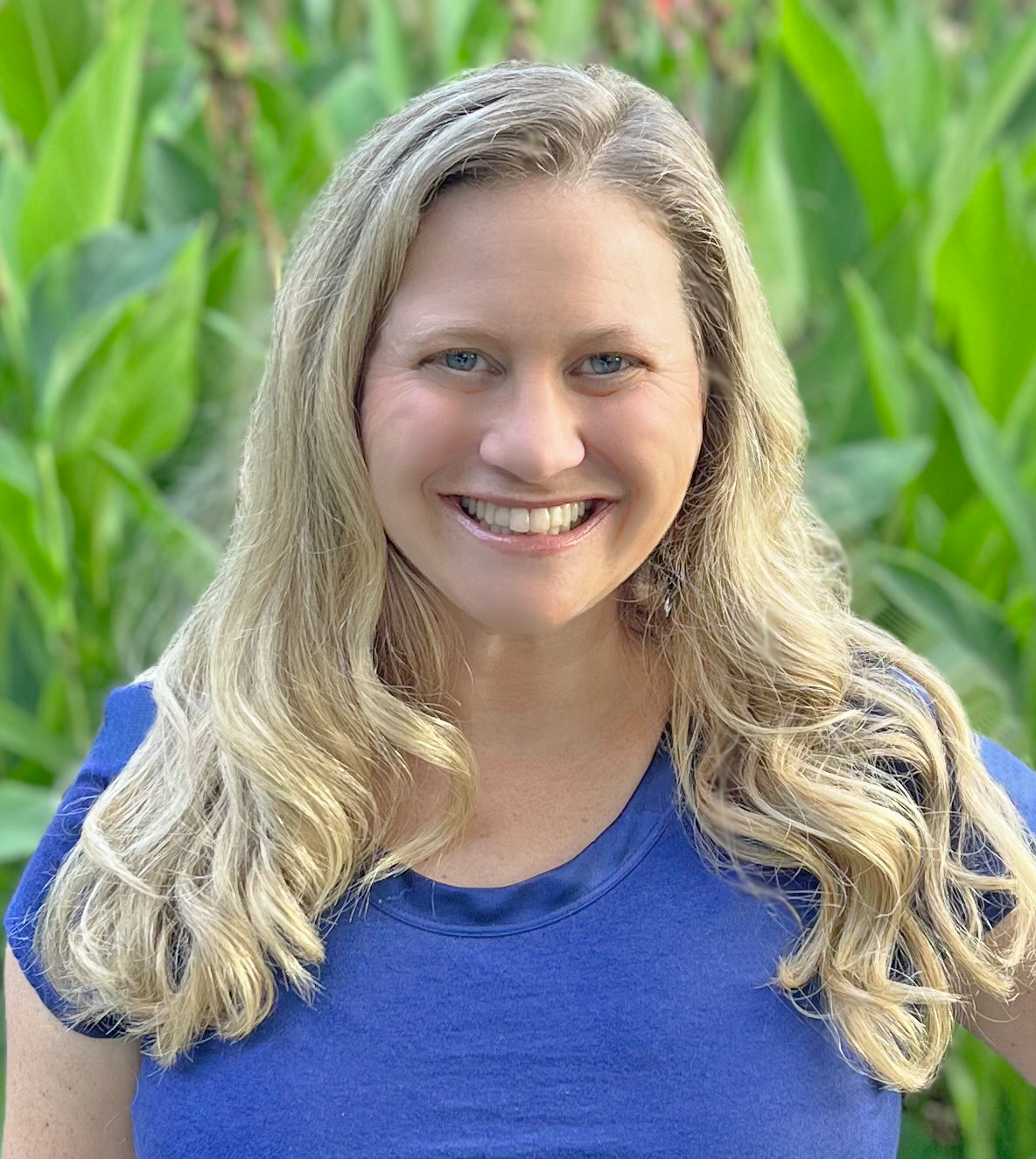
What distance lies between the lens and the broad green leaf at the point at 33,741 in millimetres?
1943

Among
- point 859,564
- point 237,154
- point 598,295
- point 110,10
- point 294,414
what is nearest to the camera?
point 598,295

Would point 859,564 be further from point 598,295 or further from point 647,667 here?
Result: point 598,295

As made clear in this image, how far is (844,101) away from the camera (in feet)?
7.88

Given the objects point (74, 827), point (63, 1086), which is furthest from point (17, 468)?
point (63, 1086)

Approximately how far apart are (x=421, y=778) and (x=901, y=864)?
34 centimetres

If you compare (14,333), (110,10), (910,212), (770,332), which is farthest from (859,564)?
(110,10)

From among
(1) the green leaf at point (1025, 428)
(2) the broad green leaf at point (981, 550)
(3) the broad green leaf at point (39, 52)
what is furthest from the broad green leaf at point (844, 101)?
(3) the broad green leaf at point (39, 52)

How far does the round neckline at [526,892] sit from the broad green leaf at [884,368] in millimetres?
1159

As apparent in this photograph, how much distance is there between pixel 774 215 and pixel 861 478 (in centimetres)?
72

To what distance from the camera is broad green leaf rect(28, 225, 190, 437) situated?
78.3 inches

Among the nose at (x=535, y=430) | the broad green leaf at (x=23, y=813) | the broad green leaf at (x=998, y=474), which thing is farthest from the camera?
the broad green leaf at (x=998, y=474)

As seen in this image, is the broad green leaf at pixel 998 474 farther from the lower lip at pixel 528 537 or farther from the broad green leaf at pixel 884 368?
the lower lip at pixel 528 537

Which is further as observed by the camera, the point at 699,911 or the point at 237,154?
the point at 237,154

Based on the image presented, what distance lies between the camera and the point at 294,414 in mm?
1014
